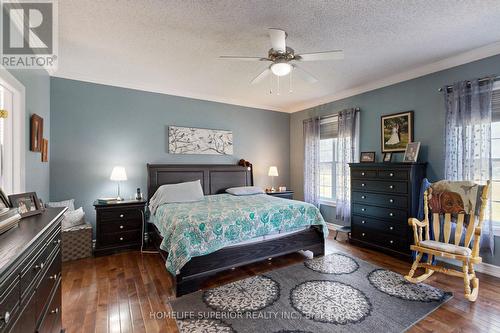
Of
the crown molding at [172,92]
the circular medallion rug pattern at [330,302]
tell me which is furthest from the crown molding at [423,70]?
the circular medallion rug pattern at [330,302]

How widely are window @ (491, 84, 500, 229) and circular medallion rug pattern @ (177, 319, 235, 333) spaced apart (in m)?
3.45

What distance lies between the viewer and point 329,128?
197 inches

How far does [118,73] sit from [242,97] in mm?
2311

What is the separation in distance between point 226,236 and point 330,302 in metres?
1.25

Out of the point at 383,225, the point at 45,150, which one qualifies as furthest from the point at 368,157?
the point at 45,150

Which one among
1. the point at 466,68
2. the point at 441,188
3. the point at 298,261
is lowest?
the point at 298,261

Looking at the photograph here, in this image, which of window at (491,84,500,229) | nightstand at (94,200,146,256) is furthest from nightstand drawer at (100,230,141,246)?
window at (491,84,500,229)

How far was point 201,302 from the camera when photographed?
7.63 ft

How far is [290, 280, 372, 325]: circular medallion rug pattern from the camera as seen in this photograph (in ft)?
6.88

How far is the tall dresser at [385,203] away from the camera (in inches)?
130

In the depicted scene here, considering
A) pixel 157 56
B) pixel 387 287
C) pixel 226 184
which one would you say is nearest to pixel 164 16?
pixel 157 56

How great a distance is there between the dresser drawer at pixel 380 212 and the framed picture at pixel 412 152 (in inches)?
30.5

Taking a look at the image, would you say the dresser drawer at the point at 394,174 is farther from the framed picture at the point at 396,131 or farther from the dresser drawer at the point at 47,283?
the dresser drawer at the point at 47,283

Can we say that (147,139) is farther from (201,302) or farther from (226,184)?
(201,302)
